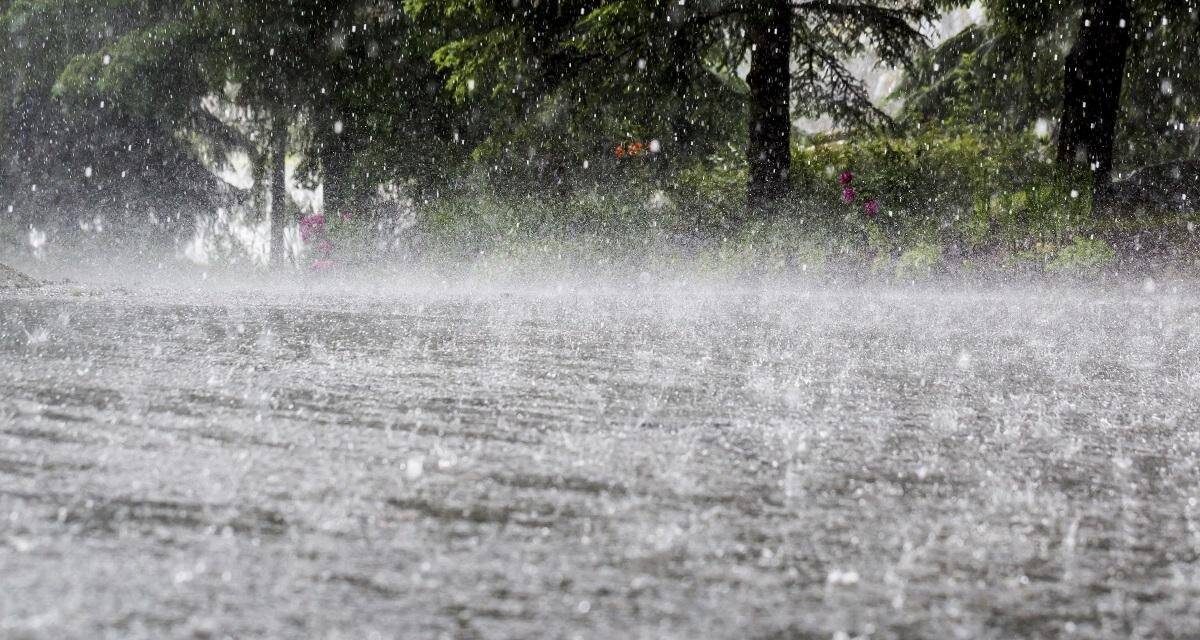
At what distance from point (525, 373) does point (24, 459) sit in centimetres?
175

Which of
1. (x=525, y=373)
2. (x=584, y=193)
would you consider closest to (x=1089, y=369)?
(x=525, y=373)

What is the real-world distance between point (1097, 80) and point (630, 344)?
8927 millimetres

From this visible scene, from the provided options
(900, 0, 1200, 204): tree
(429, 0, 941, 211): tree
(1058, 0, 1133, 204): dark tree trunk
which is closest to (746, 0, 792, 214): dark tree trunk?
(429, 0, 941, 211): tree

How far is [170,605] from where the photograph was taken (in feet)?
3.77

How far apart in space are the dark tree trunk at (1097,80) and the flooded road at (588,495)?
26.9 ft

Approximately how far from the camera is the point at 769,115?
476 inches

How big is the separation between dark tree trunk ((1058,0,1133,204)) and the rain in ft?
0.13

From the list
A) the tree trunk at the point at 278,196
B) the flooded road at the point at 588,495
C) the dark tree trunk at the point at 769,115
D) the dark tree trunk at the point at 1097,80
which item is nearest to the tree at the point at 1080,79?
the dark tree trunk at the point at 1097,80

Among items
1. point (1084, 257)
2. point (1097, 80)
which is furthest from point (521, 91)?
point (1084, 257)

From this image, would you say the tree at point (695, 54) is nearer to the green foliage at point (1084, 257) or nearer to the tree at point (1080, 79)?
the tree at point (1080, 79)

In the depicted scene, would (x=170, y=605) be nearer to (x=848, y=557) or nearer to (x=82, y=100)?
(x=848, y=557)

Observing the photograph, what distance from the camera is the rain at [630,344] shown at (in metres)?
1.30

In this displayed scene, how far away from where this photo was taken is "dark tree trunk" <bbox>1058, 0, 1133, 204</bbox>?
1141 centimetres

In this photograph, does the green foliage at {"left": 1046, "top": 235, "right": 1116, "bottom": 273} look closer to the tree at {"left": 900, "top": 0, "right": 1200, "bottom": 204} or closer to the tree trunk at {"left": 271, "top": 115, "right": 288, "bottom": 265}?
the tree at {"left": 900, "top": 0, "right": 1200, "bottom": 204}
